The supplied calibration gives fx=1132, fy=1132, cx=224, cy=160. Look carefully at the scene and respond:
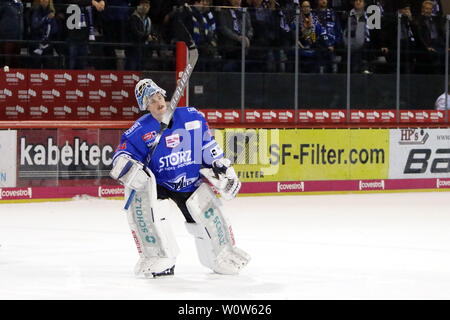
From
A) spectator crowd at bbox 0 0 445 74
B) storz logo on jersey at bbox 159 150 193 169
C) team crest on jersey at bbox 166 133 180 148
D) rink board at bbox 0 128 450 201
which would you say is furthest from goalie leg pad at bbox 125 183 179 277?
spectator crowd at bbox 0 0 445 74

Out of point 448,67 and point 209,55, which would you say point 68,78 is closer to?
point 209,55

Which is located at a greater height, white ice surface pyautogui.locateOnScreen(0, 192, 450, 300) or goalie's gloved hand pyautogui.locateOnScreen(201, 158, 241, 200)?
goalie's gloved hand pyautogui.locateOnScreen(201, 158, 241, 200)

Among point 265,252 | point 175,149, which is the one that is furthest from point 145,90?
point 265,252

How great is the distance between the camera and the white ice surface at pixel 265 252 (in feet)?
22.6

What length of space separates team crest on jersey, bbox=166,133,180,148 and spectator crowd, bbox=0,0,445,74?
6.10m

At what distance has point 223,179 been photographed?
24.7 ft

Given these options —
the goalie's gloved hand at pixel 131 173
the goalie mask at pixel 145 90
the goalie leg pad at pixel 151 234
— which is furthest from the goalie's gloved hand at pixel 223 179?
the goalie mask at pixel 145 90

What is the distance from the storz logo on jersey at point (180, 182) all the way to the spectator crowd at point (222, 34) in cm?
613

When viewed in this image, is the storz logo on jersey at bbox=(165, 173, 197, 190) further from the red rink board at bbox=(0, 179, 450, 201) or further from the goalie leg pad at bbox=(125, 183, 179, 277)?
the red rink board at bbox=(0, 179, 450, 201)

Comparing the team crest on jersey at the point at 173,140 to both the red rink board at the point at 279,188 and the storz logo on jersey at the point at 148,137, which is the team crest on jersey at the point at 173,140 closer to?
the storz logo on jersey at the point at 148,137

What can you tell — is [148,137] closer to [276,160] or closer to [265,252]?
[265,252]

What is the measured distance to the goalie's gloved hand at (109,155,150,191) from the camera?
722 cm

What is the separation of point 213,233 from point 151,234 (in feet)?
1.35
